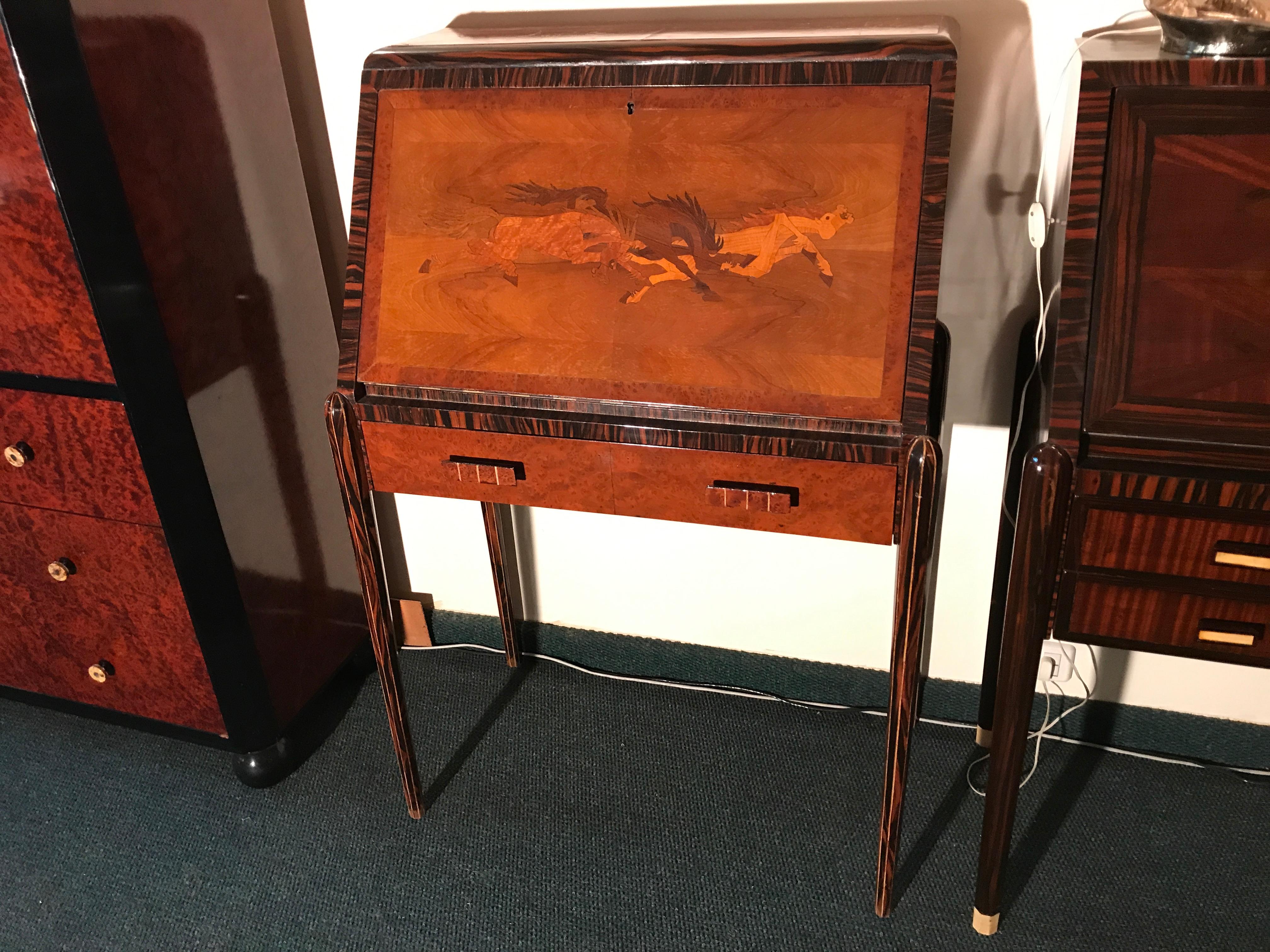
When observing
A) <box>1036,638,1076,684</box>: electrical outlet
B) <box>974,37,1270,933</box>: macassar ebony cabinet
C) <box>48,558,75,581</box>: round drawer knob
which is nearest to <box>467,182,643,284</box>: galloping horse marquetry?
<box>974,37,1270,933</box>: macassar ebony cabinet

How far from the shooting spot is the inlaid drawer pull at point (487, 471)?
126cm

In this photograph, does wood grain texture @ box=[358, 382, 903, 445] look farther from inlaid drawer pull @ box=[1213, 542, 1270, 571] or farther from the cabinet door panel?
inlaid drawer pull @ box=[1213, 542, 1270, 571]

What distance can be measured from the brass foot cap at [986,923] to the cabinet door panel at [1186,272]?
2.47 feet

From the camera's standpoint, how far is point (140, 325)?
1.36m

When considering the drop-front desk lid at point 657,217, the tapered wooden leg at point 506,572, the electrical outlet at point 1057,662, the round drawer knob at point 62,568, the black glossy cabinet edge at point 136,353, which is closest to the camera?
the drop-front desk lid at point 657,217

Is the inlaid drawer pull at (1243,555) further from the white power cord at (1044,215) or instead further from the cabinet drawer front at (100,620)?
the cabinet drawer front at (100,620)

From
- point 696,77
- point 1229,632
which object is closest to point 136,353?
point 696,77

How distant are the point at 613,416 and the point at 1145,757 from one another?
1.21 meters

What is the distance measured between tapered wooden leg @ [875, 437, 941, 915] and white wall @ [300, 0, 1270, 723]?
375 mm

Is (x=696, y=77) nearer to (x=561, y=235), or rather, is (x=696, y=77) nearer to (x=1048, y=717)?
(x=561, y=235)

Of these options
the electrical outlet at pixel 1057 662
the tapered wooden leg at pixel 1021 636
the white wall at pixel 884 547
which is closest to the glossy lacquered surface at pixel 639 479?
the tapered wooden leg at pixel 1021 636

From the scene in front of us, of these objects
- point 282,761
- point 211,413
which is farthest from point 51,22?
point 282,761

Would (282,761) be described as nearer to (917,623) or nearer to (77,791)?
(77,791)

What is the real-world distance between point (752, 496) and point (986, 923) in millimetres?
757
